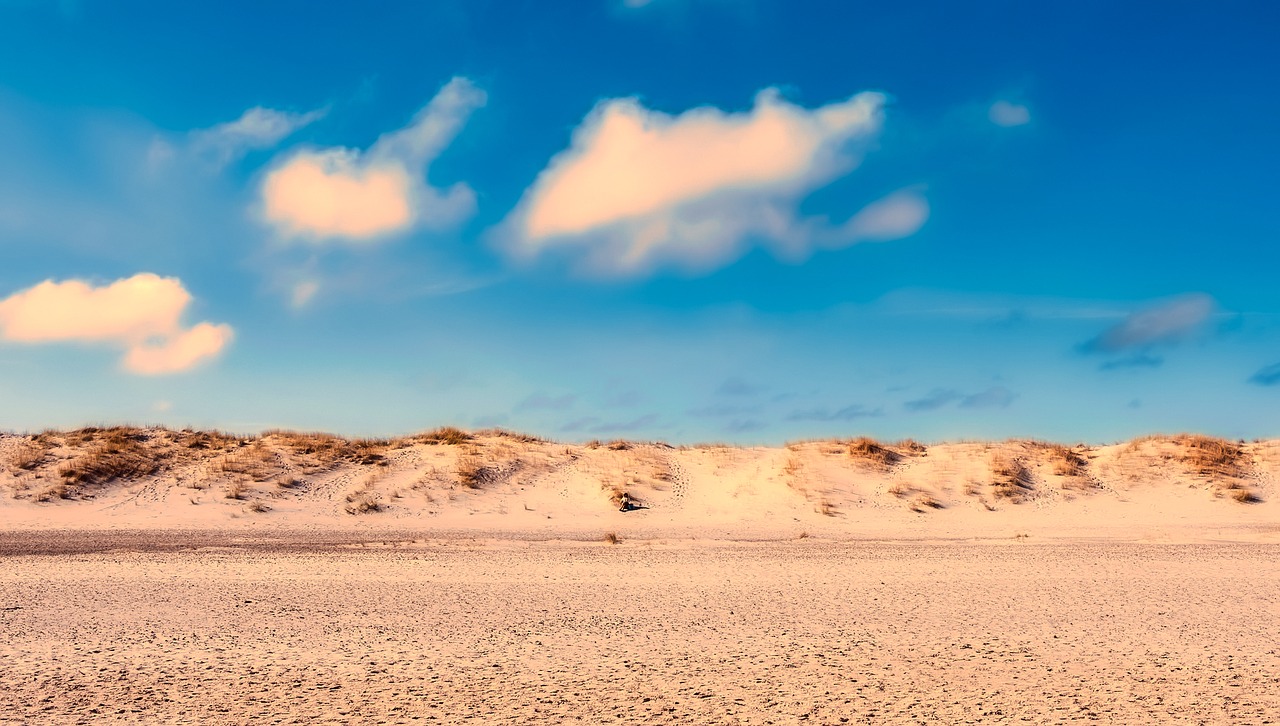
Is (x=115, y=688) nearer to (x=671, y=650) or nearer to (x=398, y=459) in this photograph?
(x=671, y=650)

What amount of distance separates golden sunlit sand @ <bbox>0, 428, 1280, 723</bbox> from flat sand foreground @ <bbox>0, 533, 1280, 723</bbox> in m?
0.04

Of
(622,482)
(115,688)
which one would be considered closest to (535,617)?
(115,688)

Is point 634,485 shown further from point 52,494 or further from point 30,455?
point 30,455

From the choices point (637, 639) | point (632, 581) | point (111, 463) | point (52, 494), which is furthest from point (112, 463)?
point (637, 639)

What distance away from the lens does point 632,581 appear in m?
11.6

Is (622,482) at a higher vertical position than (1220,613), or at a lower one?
higher

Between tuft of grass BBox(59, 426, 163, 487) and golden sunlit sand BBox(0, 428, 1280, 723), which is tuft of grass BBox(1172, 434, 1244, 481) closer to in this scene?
golden sunlit sand BBox(0, 428, 1280, 723)

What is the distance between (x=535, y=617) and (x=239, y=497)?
14.3 meters

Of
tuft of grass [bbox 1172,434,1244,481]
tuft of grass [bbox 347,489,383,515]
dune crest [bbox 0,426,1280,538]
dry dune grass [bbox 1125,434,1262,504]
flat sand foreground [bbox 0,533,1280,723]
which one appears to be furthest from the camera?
tuft of grass [bbox 1172,434,1244,481]

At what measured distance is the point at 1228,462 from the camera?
76.9 feet

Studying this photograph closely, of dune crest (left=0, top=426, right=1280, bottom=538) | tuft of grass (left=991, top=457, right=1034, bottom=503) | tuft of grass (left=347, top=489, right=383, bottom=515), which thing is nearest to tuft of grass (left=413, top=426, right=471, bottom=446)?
dune crest (left=0, top=426, right=1280, bottom=538)

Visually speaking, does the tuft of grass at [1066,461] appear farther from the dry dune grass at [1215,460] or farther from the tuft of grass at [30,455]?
the tuft of grass at [30,455]

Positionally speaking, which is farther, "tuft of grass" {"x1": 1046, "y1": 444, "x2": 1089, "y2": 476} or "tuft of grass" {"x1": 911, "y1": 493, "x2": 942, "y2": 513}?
"tuft of grass" {"x1": 1046, "y1": 444, "x2": 1089, "y2": 476}

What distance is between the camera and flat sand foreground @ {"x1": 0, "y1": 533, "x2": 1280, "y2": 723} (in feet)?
20.8
